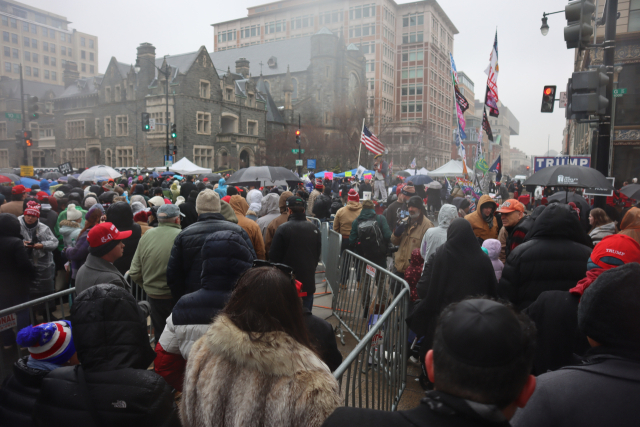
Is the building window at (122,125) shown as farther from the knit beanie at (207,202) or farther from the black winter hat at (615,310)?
the black winter hat at (615,310)

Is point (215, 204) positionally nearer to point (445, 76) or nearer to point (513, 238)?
point (513, 238)

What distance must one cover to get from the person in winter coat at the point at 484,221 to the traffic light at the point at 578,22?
3239 millimetres

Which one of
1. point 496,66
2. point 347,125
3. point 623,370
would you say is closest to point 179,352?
point 623,370

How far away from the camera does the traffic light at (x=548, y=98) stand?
11156 millimetres

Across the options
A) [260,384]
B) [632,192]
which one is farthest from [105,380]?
[632,192]

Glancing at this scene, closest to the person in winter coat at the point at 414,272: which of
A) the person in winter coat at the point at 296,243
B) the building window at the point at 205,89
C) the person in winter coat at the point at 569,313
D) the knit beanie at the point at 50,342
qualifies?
the person in winter coat at the point at 296,243

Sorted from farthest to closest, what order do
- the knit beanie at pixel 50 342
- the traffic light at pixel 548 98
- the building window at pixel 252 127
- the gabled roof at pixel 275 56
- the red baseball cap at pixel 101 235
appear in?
1. the gabled roof at pixel 275 56
2. the building window at pixel 252 127
3. the traffic light at pixel 548 98
4. the red baseball cap at pixel 101 235
5. the knit beanie at pixel 50 342

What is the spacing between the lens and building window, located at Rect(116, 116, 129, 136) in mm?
46144

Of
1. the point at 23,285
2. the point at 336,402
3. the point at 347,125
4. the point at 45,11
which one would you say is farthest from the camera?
the point at 45,11

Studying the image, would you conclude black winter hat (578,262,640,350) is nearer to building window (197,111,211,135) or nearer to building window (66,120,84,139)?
building window (197,111,211,135)

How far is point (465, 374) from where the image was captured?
1.25 metres

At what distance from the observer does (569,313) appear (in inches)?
108

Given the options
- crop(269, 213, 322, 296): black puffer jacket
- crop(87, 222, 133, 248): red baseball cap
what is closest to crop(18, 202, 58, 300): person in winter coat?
crop(87, 222, 133, 248): red baseball cap

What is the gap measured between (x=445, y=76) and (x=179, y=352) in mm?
104546
